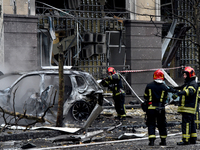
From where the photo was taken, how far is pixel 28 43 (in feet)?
48.9

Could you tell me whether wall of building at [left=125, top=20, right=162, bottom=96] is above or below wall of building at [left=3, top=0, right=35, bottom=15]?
below

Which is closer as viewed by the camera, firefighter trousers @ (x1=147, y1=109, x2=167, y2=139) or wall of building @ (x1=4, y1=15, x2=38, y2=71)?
firefighter trousers @ (x1=147, y1=109, x2=167, y2=139)

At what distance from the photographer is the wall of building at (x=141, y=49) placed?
1664 centimetres

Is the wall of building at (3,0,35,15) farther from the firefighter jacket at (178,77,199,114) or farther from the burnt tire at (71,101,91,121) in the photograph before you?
the firefighter jacket at (178,77,199,114)

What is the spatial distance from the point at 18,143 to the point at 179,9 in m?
12.5

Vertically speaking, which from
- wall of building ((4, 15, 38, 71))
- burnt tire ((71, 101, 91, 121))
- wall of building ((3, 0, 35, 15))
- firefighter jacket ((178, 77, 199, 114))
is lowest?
burnt tire ((71, 101, 91, 121))

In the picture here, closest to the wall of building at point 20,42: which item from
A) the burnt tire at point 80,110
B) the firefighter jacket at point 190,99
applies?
the burnt tire at point 80,110

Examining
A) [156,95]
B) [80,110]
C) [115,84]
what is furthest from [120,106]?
[156,95]

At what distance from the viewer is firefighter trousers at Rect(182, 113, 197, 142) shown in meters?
7.82

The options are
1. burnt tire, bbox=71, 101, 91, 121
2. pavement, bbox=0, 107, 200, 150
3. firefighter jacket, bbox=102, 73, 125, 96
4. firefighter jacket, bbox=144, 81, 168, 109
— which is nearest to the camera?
pavement, bbox=0, 107, 200, 150

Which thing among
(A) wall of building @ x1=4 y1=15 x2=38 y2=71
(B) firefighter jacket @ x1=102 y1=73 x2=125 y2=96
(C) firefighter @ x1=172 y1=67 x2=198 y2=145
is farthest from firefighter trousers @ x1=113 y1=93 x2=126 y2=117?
(A) wall of building @ x1=4 y1=15 x2=38 y2=71

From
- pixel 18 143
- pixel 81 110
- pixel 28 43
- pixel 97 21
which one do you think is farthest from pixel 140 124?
pixel 97 21

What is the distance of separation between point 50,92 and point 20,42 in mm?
5059

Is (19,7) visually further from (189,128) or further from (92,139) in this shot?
(189,128)
